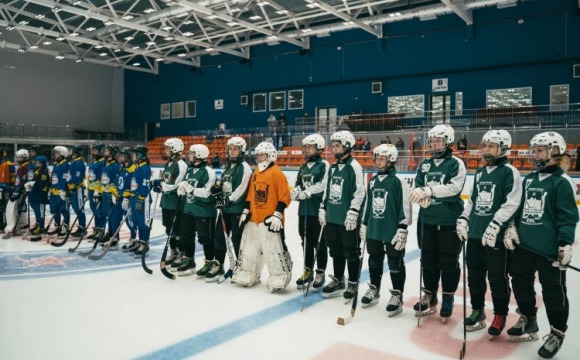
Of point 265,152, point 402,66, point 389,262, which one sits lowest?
point 389,262

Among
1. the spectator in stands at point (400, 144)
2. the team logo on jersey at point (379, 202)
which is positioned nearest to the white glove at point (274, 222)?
the team logo on jersey at point (379, 202)

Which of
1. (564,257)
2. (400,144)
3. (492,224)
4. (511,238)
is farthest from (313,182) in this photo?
(400,144)

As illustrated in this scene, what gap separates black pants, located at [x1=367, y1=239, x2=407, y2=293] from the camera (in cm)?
471

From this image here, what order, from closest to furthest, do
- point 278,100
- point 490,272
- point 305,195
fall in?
point 490,272
point 305,195
point 278,100

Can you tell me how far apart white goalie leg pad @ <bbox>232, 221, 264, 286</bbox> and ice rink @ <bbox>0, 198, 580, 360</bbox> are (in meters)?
0.12

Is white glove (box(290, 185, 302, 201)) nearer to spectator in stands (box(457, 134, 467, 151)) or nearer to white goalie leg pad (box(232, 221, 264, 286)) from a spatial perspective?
white goalie leg pad (box(232, 221, 264, 286))

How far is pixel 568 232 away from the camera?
3.55 m

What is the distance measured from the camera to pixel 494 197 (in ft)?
13.4

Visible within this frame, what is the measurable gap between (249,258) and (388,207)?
6.02 feet

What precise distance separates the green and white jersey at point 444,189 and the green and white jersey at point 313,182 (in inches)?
51.1

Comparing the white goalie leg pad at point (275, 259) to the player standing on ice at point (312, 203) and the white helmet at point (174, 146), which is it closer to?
the player standing on ice at point (312, 203)

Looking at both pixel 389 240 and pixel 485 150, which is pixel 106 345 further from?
pixel 485 150

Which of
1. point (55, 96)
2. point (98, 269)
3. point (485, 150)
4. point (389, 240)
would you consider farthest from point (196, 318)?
point (55, 96)

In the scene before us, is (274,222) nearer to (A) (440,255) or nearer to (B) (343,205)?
(B) (343,205)
